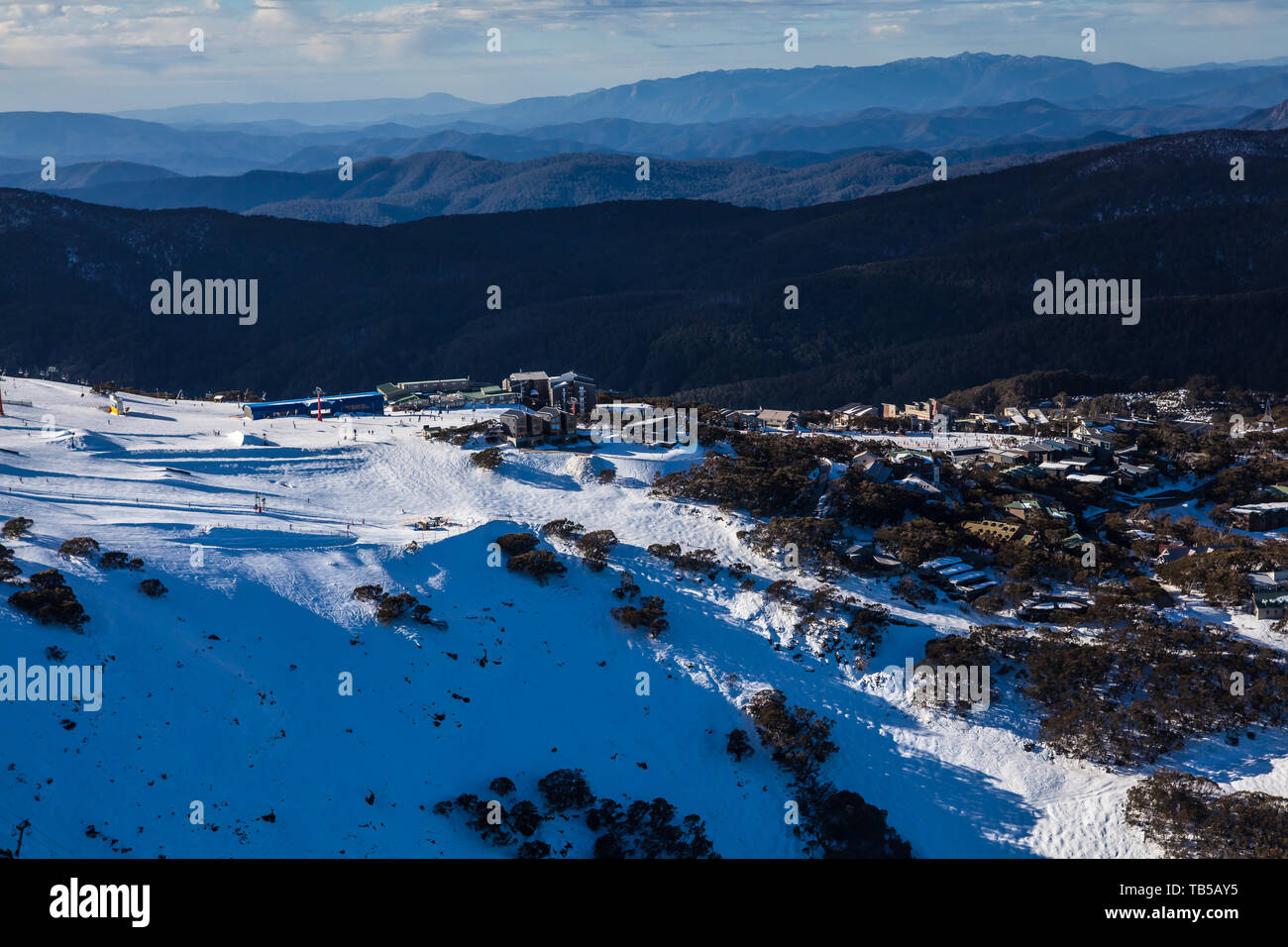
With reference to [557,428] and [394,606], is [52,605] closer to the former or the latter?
[394,606]

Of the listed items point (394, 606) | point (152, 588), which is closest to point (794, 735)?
point (394, 606)

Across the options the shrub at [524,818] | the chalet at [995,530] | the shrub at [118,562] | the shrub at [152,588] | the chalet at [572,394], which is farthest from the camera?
the chalet at [572,394]

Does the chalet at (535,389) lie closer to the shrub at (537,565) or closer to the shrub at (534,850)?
the shrub at (537,565)

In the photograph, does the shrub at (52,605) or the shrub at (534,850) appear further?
the shrub at (52,605)

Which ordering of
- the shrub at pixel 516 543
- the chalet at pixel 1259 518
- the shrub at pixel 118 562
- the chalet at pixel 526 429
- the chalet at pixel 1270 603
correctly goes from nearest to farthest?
the shrub at pixel 118 562, the chalet at pixel 1270 603, the shrub at pixel 516 543, the chalet at pixel 1259 518, the chalet at pixel 526 429

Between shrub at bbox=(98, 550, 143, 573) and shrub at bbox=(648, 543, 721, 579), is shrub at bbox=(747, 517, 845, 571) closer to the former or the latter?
shrub at bbox=(648, 543, 721, 579)

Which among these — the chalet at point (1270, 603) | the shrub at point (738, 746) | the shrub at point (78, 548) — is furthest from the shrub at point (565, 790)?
the chalet at point (1270, 603)
